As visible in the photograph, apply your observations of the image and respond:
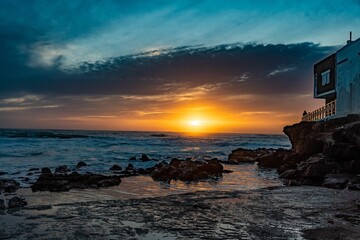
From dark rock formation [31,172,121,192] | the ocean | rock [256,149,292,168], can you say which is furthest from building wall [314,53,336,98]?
dark rock formation [31,172,121,192]

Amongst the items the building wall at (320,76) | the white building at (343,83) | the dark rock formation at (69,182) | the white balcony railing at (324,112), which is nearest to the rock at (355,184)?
the dark rock formation at (69,182)

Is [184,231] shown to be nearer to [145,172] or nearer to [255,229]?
[255,229]

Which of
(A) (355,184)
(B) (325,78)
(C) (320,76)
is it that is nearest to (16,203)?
(A) (355,184)

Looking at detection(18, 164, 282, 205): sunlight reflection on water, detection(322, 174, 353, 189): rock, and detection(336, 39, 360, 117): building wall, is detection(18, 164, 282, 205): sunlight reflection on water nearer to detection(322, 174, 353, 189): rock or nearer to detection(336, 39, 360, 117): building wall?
detection(322, 174, 353, 189): rock

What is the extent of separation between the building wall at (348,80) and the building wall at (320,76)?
11.6 ft

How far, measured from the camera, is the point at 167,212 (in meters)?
9.70

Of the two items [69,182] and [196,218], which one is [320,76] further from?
[196,218]

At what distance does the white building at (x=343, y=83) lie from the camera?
24.6m

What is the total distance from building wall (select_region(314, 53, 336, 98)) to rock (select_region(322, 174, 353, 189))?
18.7 meters

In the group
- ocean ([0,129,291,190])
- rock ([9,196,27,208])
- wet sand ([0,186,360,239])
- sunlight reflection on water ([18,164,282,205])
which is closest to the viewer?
wet sand ([0,186,360,239])

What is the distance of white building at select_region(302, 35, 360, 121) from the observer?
24.6 m

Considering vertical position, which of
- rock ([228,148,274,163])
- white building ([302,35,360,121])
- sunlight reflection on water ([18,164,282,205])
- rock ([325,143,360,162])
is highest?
white building ([302,35,360,121])

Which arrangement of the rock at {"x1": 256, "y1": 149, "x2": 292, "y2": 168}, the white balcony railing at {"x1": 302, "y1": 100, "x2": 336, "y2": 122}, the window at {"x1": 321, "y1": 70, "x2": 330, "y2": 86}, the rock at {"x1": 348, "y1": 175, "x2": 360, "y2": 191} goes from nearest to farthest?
the rock at {"x1": 348, "y1": 175, "x2": 360, "y2": 191}, the rock at {"x1": 256, "y1": 149, "x2": 292, "y2": 168}, the white balcony railing at {"x1": 302, "y1": 100, "x2": 336, "y2": 122}, the window at {"x1": 321, "y1": 70, "x2": 330, "y2": 86}

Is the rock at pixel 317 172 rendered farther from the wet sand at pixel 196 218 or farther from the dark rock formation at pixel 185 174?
the dark rock formation at pixel 185 174
